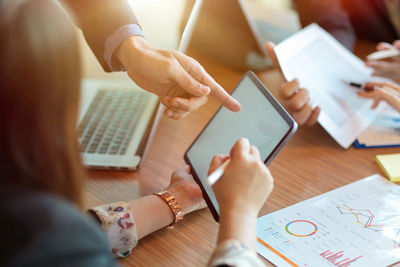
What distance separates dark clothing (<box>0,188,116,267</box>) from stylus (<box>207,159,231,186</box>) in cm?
21

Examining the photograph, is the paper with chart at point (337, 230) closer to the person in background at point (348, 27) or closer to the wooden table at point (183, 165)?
the wooden table at point (183, 165)

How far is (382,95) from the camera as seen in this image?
1.07 meters

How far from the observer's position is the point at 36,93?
1.41ft

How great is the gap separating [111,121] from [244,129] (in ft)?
1.19

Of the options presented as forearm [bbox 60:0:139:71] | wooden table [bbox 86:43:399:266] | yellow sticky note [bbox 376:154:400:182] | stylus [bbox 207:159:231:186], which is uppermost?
forearm [bbox 60:0:139:71]

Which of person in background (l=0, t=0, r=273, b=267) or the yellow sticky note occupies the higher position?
person in background (l=0, t=0, r=273, b=267)

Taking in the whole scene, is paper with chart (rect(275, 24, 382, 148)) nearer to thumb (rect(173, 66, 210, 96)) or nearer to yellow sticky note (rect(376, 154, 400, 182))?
yellow sticky note (rect(376, 154, 400, 182))

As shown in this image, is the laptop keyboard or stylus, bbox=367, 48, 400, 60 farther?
stylus, bbox=367, 48, 400, 60

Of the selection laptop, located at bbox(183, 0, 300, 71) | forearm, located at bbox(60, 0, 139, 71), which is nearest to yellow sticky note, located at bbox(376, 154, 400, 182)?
laptop, located at bbox(183, 0, 300, 71)

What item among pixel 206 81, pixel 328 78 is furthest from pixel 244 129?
pixel 328 78

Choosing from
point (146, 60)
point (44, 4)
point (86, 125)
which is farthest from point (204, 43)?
point (44, 4)

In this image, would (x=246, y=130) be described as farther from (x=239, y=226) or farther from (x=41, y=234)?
(x=41, y=234)

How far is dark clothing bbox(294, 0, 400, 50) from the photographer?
1428mm

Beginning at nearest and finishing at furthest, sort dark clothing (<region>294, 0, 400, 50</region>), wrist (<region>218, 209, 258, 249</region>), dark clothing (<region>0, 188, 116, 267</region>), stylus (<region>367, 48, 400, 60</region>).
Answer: dark clothing (<region>0, 188, 116, 267</region>), wrist (<region>218, 209, 258, 249</region>), stylus (<region>367, 48, 400, 60</region>), dark clothing (<region>294, 0, 400, 50</region>)
